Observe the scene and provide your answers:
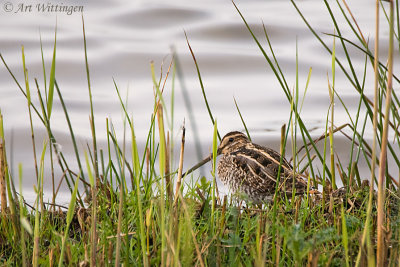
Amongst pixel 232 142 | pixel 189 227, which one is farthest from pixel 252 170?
pixel 189 227

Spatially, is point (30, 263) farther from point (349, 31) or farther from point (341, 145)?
point (349, 31)

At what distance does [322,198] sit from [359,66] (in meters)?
5.18

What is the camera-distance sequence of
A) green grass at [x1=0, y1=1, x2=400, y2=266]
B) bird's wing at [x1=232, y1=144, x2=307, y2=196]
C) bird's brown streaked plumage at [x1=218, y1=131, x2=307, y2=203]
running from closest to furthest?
green grass at [x1=0, y1=1, x2=400, y2=266] < bird's wing at [x1=232, y1=144, x2=307, y2=196] < bird's brown streaked plumage at [x1=218, y1=131, x2=307, y2=203]

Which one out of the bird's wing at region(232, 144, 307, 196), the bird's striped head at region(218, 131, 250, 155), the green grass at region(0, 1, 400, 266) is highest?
the bird's striped head at region(218, 131, 250, 155)

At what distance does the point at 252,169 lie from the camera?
18.2ft

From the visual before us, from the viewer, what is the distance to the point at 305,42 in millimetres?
9742

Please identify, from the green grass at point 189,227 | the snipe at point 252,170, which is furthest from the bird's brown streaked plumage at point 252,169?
the green grass at point 189,227

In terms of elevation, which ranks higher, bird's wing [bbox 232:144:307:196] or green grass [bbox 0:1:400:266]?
bird's wing [bbox 232:144:307:196]

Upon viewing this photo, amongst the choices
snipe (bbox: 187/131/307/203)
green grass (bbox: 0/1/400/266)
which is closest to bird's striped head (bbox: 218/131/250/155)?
snipe (bbox: 187/131/307/203)

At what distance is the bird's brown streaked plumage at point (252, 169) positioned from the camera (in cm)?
534

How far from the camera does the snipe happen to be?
5.34m

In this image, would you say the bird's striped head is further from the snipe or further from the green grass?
the green grass

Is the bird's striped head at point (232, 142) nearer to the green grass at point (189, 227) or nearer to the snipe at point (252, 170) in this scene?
the snipe at point (252, 170)

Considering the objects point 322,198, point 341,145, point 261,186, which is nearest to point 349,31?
point 341,145
